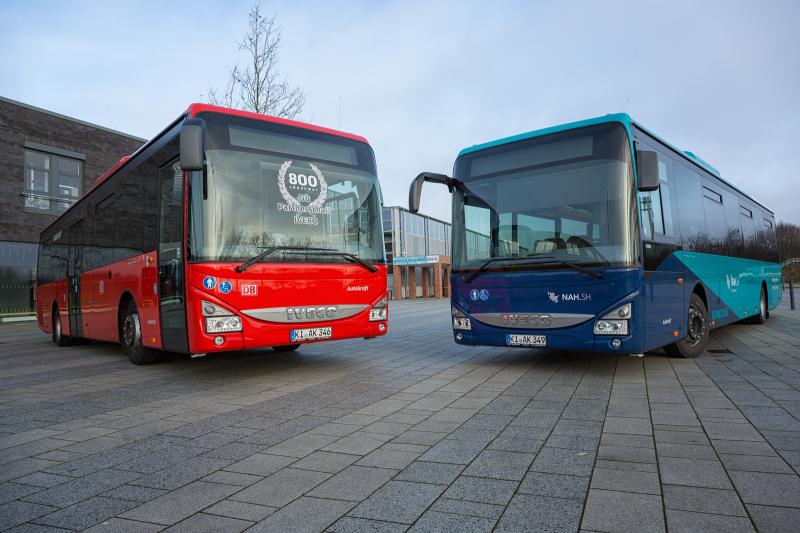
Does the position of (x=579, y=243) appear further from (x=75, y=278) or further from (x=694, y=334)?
(x=75, y=278)

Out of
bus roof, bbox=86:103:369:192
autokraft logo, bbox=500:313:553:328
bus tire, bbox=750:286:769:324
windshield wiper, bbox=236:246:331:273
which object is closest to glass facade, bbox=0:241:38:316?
bus roof, bbox=86:103:369:192

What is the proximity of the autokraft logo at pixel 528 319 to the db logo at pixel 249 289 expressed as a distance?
10.2ft

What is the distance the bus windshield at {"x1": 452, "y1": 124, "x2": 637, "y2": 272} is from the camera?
657cm

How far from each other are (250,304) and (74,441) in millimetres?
2436

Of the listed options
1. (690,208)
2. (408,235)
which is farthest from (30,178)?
(408,235)

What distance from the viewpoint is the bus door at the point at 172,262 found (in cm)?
660

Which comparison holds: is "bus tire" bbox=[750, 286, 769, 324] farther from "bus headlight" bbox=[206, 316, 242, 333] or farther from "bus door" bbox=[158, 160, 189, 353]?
"bus door" bbox=[158, 160, 189, 353]

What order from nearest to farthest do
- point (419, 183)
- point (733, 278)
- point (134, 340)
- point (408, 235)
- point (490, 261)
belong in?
point (490, 261)
point (419, 183)
point (134, 340)
point (733, 278)
point (408, 235)

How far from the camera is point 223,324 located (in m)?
6.39

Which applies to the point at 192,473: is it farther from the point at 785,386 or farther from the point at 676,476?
the point at 785,386

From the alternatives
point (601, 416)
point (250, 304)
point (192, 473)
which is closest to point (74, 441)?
point (192, 473)

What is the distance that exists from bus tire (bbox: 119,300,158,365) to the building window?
18.1m

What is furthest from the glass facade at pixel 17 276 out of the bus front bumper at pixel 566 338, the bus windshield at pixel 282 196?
the bus front bumper at pixel 566 338

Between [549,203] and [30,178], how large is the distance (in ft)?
78.0
